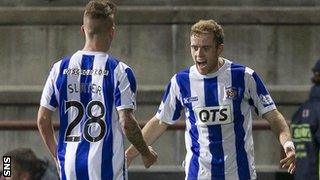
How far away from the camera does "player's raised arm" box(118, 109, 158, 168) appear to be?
6980 mm

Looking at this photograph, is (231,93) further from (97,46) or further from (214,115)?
(97,46)

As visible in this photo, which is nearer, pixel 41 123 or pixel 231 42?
pixel 41 123

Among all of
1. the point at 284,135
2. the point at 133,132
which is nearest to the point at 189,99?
the point at 284,135

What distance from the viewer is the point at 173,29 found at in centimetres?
1405

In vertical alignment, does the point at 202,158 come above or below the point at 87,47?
below

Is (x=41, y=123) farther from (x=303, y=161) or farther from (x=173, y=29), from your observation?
(x=173, y=29)

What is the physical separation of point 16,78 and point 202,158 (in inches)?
256

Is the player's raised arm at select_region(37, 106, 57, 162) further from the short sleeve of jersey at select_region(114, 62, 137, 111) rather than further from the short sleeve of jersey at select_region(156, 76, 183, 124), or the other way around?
the short sleeve of jersey at select_region(156, 76, 183, 124)

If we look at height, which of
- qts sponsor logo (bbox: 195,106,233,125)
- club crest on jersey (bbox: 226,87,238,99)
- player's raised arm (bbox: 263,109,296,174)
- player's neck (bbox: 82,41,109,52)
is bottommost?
player's raised arm (bbox: 263,109,296,174)

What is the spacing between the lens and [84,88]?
23.0 ft

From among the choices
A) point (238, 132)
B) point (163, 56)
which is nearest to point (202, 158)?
point (238, 132)

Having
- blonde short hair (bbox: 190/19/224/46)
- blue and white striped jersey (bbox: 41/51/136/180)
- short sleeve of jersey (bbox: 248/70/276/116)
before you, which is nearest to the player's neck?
blue and white striped jersey (bbox: 41/51/136/180)

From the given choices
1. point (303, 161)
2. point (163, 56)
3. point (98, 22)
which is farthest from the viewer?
point (163, 56)

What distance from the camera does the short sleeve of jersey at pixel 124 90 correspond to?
6.98 m
